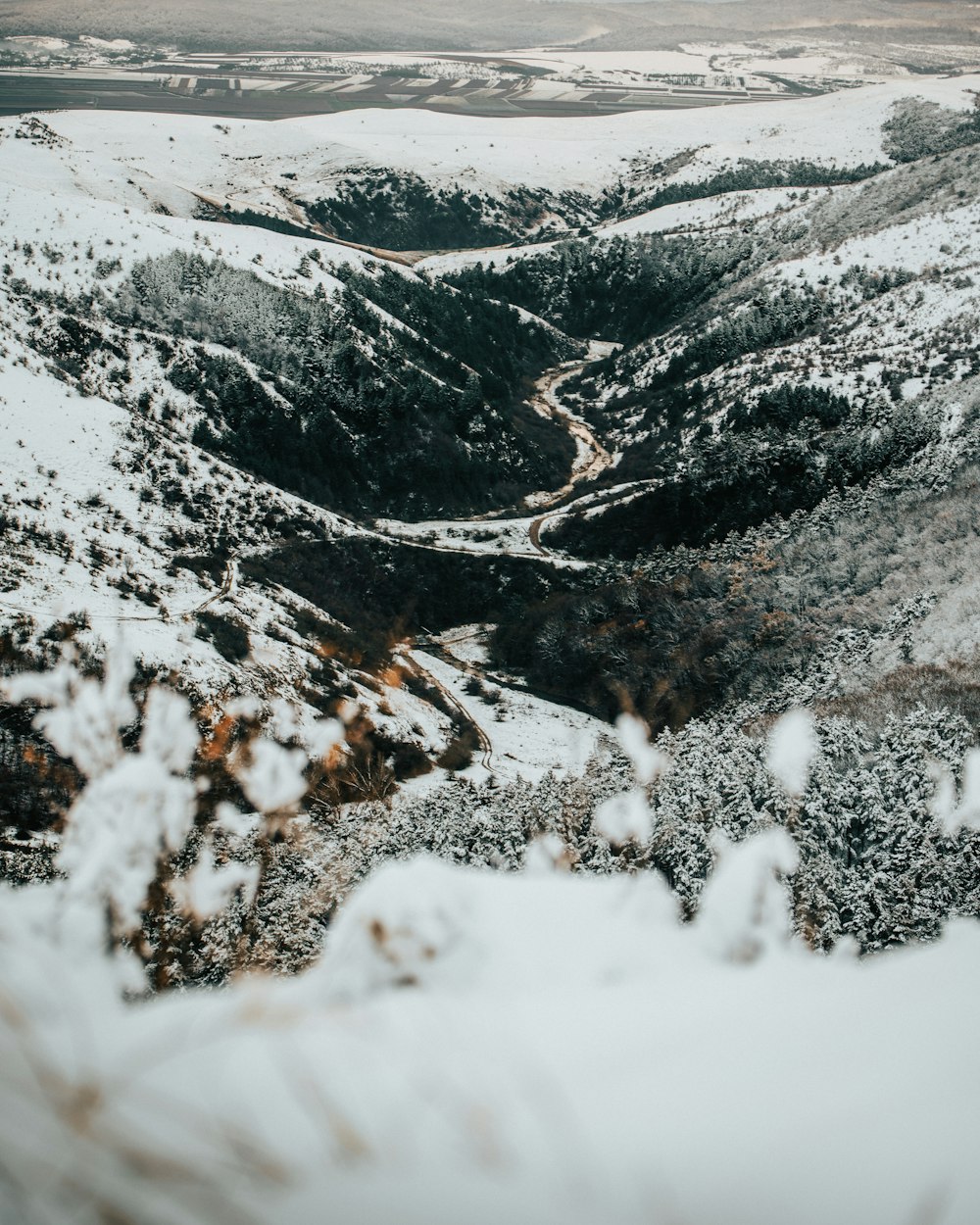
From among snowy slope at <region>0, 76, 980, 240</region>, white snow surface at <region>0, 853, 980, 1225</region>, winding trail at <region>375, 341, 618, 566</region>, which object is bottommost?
winding trail at <region>375, 341, 618, 566</region>

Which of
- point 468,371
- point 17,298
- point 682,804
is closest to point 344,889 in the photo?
point 682,804

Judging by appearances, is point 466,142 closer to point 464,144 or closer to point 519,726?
point 464,144

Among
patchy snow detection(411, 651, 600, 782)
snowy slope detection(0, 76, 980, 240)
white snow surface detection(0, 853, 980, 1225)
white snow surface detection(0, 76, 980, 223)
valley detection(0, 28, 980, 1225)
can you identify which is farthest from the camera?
white snow surface detection(0, 76, 980, 223)

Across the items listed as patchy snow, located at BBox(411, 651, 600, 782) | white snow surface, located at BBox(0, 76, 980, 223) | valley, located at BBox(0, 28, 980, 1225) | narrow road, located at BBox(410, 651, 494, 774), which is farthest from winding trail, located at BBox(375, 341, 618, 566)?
white snow surface, located at BBox(0, 76, 980, 223)

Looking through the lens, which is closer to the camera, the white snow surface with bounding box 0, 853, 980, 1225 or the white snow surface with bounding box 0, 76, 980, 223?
the white snow surface with bounding box 0, 853, 980, 1225

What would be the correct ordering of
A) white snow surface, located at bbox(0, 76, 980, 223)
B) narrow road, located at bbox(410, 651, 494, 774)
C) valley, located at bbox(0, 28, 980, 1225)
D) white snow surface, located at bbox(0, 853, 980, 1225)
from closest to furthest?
1. white snow surface, located at bbox(0, 853, 980, 1225)
2. valley, located at bbox(0, 28, 980, 1225)
3. narrow road, located at bbox(410, 651, 494, 774)
4. white snow surface, located at bbox(0, 76, 980, 223)

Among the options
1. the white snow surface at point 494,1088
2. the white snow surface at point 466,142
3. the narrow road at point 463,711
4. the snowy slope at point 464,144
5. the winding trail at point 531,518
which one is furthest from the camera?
the white snow surface at point 466,142

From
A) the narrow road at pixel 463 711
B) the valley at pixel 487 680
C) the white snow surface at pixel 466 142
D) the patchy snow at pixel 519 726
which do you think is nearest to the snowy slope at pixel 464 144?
the white snow surface at pixel 466 142

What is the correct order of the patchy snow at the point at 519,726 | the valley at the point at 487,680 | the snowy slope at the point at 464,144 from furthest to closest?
1. the snowy slope at the point at 464,144
2. the patchy snow at the point at 519,726
3. the valley at the point at 487,680

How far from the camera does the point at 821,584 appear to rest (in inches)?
1384

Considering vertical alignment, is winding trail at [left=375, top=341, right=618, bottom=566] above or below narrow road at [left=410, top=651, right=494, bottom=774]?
above

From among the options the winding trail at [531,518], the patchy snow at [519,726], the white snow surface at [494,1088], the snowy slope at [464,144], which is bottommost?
the patchy snow at [519,726]

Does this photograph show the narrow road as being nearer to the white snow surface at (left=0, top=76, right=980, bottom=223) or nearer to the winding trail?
the winding trail

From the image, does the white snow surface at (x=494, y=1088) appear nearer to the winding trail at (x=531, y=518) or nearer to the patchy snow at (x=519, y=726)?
the patchy snow at (x=519, y=726)
